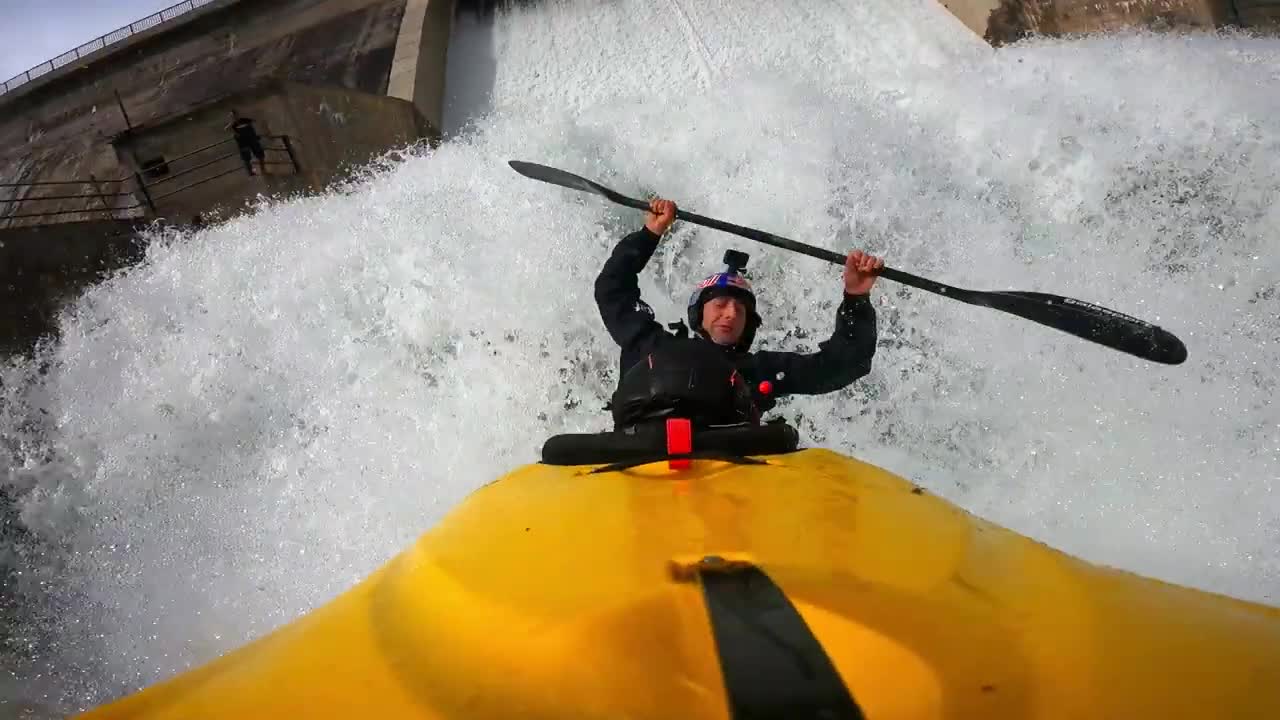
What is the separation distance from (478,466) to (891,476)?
2835mm

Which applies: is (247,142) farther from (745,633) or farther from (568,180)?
(745,633)

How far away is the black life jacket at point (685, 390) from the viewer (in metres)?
2.35

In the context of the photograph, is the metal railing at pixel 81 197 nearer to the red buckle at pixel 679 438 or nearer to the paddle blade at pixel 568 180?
the paddle blade at pixel 568 180

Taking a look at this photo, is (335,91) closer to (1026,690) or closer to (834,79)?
(834,79)

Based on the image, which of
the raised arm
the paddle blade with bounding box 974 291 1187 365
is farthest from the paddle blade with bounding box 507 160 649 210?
the paddle blade with bounding box 974 291 1187 365

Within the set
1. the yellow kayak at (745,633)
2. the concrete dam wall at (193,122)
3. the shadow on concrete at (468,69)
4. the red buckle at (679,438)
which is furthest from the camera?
the shadow on concrete at (468,69)

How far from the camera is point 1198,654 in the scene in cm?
121

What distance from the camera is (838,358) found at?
3.04 meters

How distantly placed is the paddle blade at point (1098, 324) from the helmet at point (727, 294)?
3.08 feet

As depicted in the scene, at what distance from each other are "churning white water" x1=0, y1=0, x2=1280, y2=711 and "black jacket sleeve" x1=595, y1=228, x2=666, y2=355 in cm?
153

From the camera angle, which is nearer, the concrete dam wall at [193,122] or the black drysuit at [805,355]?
the black drysuit at [805,355]

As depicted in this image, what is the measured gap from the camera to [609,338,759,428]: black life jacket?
2.35 meters

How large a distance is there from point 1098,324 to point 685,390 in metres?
1.74

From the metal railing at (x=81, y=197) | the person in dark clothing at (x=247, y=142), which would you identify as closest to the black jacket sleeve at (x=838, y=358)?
the person in dark clothing at (x=247, y=142)
